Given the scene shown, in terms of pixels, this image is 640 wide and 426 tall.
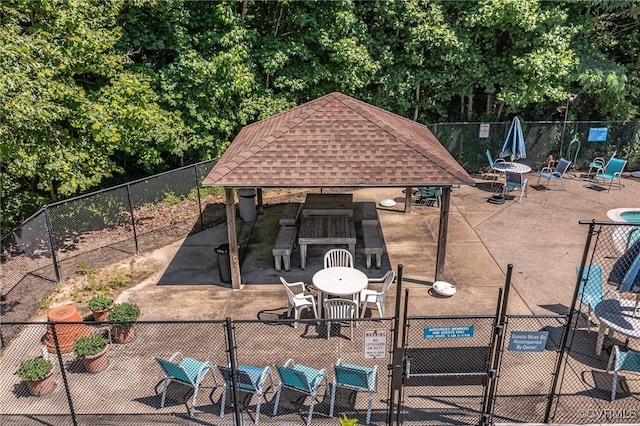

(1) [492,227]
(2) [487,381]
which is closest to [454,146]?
(1) [492,227]

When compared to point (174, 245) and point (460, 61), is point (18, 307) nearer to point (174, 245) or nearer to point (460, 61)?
point (174, 245)

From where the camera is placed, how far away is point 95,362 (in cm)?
798

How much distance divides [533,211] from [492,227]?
2.15 m

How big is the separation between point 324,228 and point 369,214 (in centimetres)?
181

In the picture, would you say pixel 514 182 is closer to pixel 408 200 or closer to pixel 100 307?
pixel 408 200

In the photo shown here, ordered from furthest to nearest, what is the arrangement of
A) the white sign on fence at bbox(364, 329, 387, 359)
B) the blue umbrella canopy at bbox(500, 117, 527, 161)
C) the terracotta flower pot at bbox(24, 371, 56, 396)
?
the blue umbrella canopy at bbox(500, 117, 527, 161)
the terracotta flower pot at bbox(24, 371, 56, 396)
the white sign on fence at bbox(364, 329, 387, 359)

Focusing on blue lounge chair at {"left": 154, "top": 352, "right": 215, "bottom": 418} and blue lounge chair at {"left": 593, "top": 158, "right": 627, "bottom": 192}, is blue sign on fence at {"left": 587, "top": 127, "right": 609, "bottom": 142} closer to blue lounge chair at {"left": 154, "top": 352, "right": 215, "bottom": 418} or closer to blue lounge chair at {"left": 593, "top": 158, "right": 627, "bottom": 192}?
blue lounge chair at {"left": 593, "top": 158, "right": 627, "bottom": 192}

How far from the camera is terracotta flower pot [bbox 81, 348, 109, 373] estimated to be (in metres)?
7.91

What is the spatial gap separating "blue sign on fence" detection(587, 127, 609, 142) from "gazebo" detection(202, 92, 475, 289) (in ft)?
36.0

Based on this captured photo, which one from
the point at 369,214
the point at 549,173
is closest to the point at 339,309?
the point at 369,214

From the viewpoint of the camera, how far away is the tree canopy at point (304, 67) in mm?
13250

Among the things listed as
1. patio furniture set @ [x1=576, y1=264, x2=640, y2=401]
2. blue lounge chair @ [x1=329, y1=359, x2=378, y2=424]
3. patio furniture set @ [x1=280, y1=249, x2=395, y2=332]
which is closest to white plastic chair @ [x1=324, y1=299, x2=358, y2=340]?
patio furniture set @ [x1=280, y1=249, x2=395, y2=332]

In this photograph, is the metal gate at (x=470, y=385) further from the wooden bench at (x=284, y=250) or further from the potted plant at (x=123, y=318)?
the potted plant at (x=123, y=318)

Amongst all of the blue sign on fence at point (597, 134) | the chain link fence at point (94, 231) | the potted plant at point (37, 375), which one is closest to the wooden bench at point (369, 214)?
the chain link fence at point (94, 231)
